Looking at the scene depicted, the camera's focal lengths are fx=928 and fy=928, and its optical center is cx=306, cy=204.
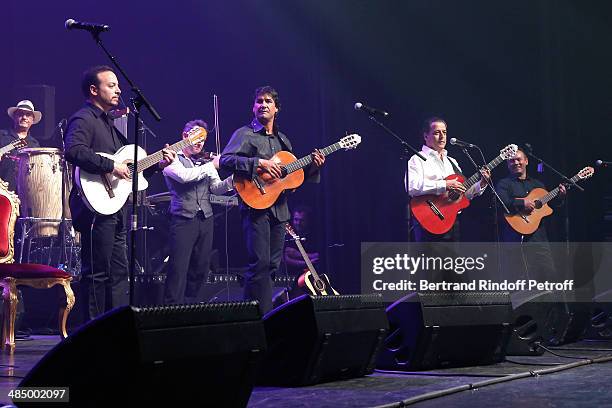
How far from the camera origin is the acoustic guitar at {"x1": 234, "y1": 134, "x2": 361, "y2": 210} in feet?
22.6

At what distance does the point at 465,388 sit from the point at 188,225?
13.5 feet

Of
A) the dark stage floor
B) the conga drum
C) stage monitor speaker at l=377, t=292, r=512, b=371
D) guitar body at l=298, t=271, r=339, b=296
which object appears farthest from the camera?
guitar body at l=298, t=271, r=339, b=296

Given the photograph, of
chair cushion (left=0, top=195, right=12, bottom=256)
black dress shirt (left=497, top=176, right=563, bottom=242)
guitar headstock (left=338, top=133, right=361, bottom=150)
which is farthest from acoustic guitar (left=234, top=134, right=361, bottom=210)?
black dress shirt (left=497, top=176, right=563, bottom=242)

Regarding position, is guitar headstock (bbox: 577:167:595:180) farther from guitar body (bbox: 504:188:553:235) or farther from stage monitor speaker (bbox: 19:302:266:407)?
stage monitor speaker (bbox: 19:302:266:407)

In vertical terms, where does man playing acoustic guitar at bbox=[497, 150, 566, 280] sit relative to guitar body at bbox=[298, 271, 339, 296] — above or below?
above

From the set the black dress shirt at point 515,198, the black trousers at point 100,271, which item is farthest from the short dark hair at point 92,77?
the black dress shirt at point 515,198

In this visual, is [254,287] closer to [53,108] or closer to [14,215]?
[14,215]

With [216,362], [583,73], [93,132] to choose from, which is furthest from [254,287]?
[583,73]

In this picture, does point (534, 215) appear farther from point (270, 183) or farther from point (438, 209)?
point (270, 183)

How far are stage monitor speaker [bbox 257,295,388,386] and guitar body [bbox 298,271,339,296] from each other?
173 inches

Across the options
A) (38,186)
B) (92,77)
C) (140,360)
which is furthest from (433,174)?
(140,360)

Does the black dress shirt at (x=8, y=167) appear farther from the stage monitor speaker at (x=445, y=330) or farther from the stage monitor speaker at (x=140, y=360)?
the stage monitor speaker at (x=140, y=360)

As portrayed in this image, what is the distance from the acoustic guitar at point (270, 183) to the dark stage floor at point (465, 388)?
6.12 feet

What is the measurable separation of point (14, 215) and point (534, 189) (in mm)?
5141
